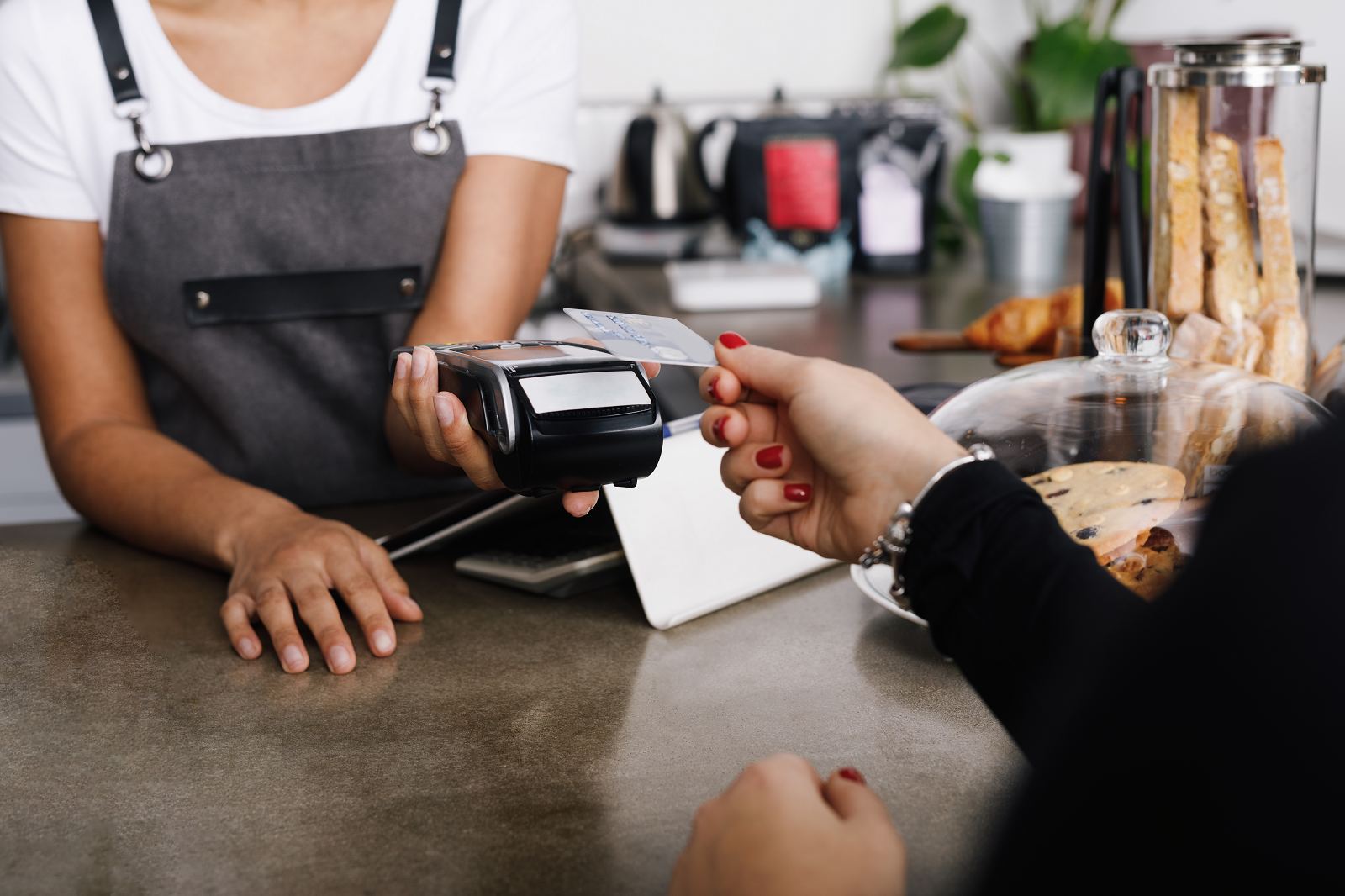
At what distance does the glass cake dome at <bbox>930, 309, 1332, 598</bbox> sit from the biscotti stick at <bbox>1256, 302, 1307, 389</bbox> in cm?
14

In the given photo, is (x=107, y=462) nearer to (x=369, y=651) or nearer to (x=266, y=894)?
(x=369, y=651)

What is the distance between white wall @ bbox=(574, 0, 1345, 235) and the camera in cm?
238

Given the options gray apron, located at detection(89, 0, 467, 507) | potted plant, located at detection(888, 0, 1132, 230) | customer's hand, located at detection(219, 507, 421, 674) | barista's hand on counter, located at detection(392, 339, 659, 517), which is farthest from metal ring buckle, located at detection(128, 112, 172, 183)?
potted plant, located at detection(888, 0, 1132, 230)

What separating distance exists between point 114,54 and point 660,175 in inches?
47.0

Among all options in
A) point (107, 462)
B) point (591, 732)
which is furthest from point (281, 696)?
point (107, 462)

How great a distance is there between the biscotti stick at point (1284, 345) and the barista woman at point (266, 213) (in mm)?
691

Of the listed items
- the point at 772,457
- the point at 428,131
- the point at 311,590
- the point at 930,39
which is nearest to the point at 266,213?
the point at 428,131

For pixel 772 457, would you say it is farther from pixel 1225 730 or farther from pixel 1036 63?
pixel 1036 63

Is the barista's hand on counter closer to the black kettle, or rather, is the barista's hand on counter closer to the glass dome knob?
the glass dome knob

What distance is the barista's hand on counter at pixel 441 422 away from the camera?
677mm

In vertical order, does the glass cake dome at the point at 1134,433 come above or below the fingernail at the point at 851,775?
above

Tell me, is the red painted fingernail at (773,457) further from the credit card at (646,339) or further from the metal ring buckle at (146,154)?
the metal ring buckle at (146,154)

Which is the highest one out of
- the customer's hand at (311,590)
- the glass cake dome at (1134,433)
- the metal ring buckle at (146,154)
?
the metal ring buckle at (146,154)

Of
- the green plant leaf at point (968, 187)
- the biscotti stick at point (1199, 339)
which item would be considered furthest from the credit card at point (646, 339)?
the green plant leaf at point (968, 187)
